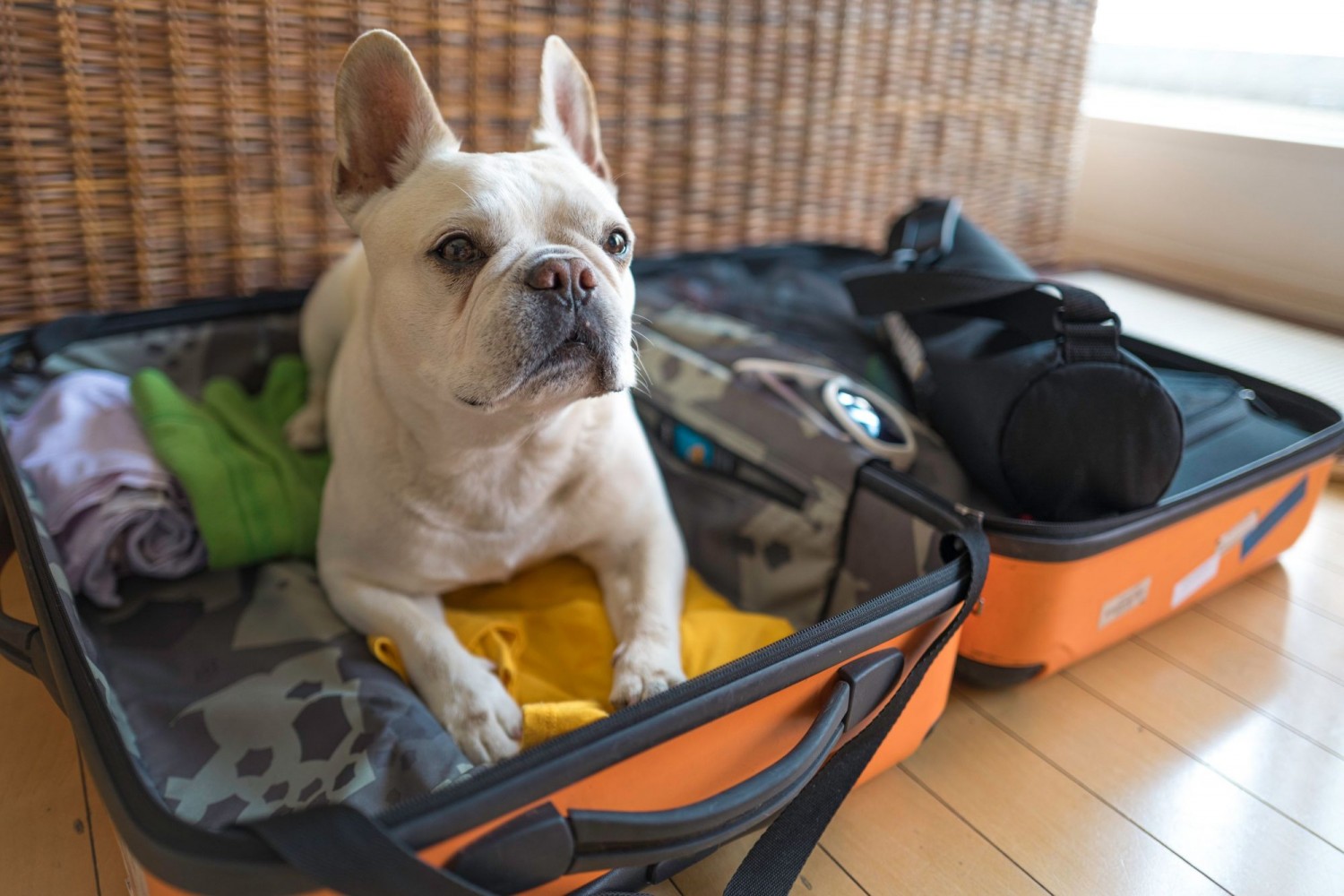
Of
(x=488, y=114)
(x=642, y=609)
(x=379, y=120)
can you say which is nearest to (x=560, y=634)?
(x=642, y=609)

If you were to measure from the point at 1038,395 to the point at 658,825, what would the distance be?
0.73 metres

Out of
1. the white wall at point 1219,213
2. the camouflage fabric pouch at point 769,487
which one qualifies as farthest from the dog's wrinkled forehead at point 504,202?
the white wall at point 1219,213

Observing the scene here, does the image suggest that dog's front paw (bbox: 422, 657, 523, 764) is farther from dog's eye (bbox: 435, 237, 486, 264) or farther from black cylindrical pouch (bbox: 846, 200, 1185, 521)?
black cylindrical pouch (bbox: 846, 200, 1185, 521)

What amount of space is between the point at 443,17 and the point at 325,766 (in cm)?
124

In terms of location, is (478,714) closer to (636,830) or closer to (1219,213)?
(636,830)

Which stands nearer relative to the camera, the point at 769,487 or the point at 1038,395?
the point at 1038,395

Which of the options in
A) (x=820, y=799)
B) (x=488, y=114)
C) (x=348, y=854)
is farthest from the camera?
(x=488, y=114)

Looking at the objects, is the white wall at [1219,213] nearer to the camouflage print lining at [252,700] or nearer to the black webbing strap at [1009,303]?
the black webbing strap at [1009,303]

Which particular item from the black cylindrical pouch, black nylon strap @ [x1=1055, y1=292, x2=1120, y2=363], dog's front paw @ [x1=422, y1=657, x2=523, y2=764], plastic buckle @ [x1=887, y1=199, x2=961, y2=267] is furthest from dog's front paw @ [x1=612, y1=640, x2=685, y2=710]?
plastic buckle @ [x1=887, y1=199, x2=961, y2=267]

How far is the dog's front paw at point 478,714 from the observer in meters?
0.97

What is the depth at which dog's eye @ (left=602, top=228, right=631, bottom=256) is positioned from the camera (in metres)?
1.03

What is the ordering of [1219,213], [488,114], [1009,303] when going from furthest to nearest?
[1219,213], [488,114], [1009,303]

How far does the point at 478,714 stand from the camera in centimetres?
98

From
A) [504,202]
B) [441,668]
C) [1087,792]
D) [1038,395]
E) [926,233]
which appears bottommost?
[1087,792]
